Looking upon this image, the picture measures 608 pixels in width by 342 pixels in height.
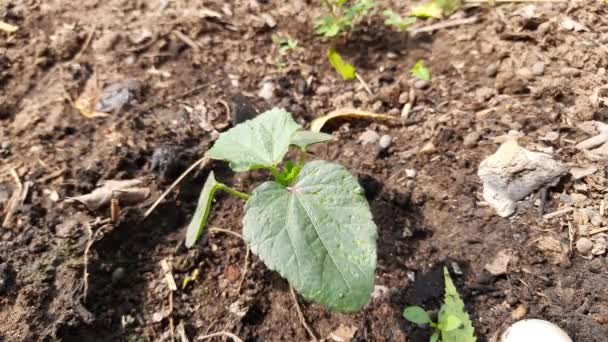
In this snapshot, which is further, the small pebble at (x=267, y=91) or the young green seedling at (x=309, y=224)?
the small pebble at (x=267, y=91)

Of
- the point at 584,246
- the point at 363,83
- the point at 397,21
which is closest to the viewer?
the point at 584,246

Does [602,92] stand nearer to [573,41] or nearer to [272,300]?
[573,41]

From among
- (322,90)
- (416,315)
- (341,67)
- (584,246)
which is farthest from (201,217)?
(584,246)

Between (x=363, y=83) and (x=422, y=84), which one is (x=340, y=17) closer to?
(x=363, y=83)

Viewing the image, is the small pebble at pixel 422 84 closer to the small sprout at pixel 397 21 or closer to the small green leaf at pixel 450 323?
the small sprout at pixel 397 21

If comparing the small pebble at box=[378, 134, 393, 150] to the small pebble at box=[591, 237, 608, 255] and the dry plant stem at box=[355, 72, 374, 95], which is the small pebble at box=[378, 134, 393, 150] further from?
the small pebble at box=[591, 237, 608, 255]

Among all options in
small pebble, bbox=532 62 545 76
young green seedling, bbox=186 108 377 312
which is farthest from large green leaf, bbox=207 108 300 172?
small pebble, bbox=532 62 545 76

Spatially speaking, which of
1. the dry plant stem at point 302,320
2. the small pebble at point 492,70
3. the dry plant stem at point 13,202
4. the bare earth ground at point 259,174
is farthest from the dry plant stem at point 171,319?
the small pebble at point 492,70
